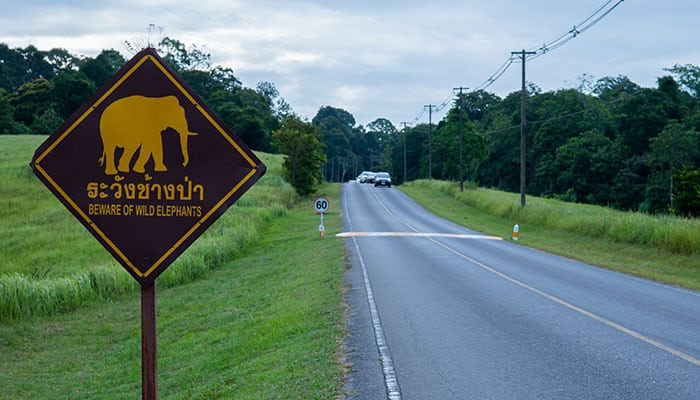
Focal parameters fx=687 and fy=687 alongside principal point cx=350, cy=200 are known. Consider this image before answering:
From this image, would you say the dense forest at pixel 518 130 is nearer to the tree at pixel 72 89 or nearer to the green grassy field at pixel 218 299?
the tree at pixel 72 89

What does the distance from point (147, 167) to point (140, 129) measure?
0.25 m

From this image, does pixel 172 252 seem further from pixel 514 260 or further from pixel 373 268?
pixel 514 260

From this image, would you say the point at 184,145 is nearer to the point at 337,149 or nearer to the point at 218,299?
the point at 218,299

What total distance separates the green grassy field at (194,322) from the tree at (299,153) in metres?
26.3

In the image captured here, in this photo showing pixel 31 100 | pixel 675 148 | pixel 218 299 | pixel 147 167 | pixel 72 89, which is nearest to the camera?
pixel 147 167

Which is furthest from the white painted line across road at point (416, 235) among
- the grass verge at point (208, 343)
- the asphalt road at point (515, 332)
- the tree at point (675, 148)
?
the tree at point (675, 148)

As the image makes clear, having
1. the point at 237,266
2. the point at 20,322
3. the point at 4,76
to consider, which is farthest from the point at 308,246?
the point at 4,76

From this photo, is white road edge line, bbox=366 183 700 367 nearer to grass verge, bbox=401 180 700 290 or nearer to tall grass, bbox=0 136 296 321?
grass verge, bbox=401 180 700 290

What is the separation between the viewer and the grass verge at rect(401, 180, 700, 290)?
19.4 m

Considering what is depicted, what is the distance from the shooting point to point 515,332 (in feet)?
30.9

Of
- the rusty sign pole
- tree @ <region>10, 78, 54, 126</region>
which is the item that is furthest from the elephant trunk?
tree @ <region>10, 78, 54, 126</region>

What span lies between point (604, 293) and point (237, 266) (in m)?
12.9

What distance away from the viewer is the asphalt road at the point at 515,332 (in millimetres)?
6895

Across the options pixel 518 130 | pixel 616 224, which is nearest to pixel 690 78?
pixel 518 130
